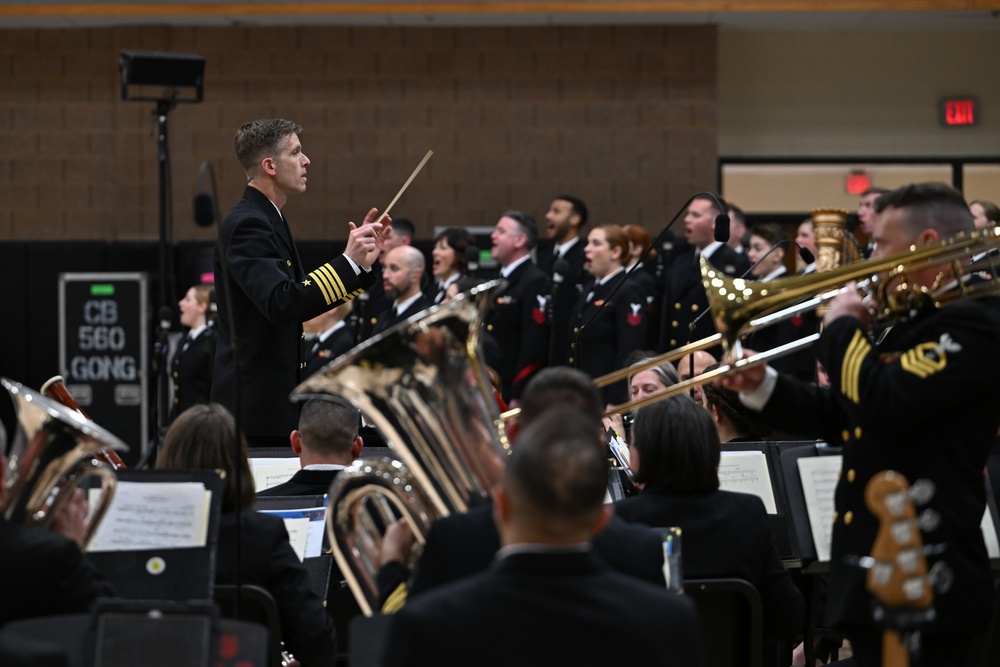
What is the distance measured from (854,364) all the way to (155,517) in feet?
5.16

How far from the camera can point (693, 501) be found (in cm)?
342

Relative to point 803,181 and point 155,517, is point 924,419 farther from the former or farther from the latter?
point 803,181

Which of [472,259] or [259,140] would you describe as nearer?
[259,140]

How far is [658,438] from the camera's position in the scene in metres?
3.39

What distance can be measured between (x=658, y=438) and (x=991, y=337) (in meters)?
0.84

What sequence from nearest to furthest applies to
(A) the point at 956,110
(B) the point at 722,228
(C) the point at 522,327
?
(B) the point at 722,228
(C) the point at 522,327
(A) the point at 956,110

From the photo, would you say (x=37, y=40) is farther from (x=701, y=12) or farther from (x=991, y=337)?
(x=991, y=337)

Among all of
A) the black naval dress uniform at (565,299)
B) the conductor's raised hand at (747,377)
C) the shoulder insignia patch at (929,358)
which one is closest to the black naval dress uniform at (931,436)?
the shoulder insignia patch at (929,358)

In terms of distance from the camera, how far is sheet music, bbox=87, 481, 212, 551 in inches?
121

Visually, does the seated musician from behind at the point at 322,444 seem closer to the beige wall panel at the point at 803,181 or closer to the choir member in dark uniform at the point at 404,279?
the choir member in dark uniform at the point at 404,279

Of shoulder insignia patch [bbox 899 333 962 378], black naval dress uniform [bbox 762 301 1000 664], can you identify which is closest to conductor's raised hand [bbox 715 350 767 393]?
black naval dress uniform [bbox 762 301 1000 664]

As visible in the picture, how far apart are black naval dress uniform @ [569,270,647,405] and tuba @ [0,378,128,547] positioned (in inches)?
221

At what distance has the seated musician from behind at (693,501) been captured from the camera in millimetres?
3381

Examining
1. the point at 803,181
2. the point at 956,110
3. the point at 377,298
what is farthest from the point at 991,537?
the point at 956,110
